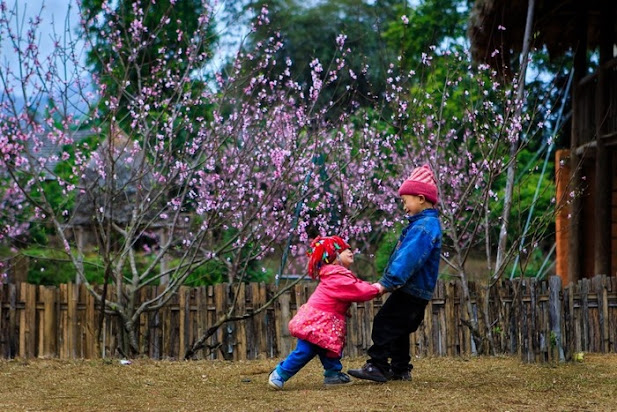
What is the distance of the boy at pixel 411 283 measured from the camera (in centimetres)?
634

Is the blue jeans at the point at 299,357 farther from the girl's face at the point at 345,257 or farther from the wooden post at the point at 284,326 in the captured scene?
the wooden post at the point at 284,326

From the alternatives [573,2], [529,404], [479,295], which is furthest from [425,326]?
[573,2]

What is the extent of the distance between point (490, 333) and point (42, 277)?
496 inches

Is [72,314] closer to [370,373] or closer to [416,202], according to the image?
[370,373]

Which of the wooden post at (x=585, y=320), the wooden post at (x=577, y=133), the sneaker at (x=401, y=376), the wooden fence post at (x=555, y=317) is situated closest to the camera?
the sneaker at (x=401, y=376)

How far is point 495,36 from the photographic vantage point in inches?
519

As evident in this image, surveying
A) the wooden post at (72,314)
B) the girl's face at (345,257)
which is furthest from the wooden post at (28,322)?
the girl's face at (345,257)

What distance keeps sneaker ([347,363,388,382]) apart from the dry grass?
6 cm

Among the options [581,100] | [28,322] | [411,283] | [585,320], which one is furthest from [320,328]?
[581,100]

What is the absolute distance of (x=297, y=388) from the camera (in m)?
6.47

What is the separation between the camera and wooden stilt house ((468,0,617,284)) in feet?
Answer: 41.9

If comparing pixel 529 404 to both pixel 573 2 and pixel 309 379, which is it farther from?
pixel 573 2

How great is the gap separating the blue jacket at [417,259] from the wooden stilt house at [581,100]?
6302 millimetres

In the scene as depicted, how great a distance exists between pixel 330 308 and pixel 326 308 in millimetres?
28
